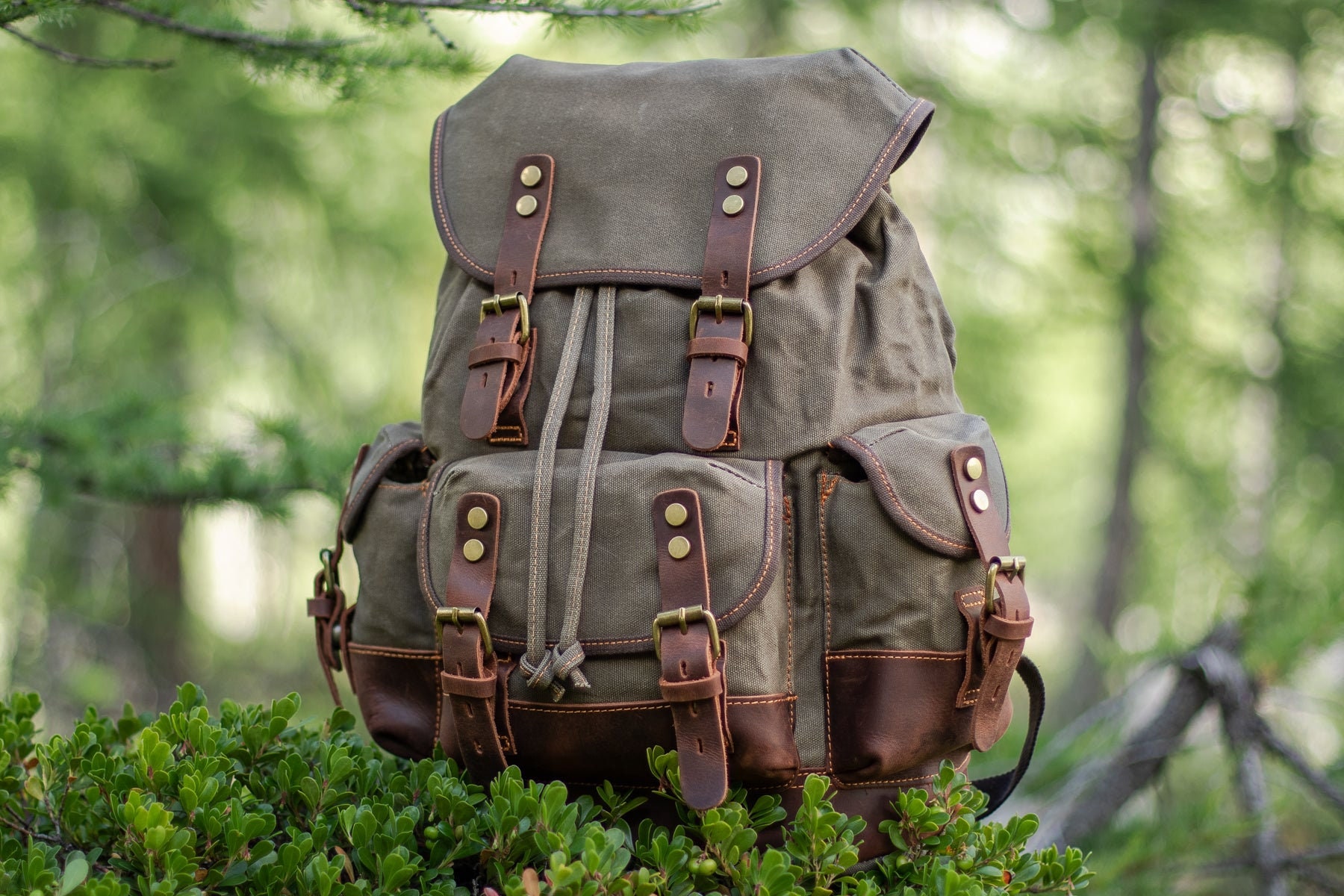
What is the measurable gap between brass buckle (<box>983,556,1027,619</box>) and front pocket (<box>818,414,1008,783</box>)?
25 millimetres

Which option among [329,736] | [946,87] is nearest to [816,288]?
[329,736]

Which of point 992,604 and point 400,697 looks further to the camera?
point 400,697

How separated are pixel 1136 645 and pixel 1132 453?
112 inches

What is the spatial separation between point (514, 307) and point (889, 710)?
2.56 ft

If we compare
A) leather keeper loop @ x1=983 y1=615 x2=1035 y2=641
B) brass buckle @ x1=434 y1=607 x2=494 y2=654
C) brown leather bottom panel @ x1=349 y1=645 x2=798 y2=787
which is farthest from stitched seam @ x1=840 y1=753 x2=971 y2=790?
brass buckle @ x1=434 y1=607 x2=494 y2=654

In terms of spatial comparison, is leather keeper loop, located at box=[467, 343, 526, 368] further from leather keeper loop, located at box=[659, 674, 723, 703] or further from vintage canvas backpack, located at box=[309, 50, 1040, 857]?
leather keeper loop, located at box=[659, 674, 723, 703]

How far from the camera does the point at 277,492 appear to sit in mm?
2531

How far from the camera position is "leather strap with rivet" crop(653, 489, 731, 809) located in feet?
4.09

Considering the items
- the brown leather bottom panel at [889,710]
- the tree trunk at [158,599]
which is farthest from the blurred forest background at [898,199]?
the brown leather bottom panel at [889,710]

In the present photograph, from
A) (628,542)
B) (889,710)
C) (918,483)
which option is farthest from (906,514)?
(628,542)

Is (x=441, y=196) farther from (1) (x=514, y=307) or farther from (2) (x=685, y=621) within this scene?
(2) (x=685, y=621)

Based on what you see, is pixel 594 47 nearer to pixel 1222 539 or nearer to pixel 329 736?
pixel 1222 539

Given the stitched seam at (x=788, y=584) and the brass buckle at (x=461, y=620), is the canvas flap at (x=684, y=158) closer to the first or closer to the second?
the stitched seam at (x=788, y=584)

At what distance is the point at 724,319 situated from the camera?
4.65ft
